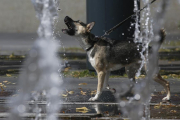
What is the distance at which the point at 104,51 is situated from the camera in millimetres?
7934

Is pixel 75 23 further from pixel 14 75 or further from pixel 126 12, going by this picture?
pixel 14 75

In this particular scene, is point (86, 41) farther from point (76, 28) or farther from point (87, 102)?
point (87, 102)

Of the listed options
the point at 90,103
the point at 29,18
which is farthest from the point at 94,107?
the point at 29,18

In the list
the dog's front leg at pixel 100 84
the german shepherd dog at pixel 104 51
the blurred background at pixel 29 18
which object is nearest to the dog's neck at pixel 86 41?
the german shepherd dog at pixel 104 51

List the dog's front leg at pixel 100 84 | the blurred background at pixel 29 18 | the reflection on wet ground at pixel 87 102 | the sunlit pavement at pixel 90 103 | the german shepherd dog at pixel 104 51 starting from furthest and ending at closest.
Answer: the blurred background at pixel 29 18 < the german shepherd dog at pixel 104 51 < the dog's front leg at pixel 100 84 < the sunlit pavement at pixel 90 103 < the reflection on wet ground at pixel 87 102

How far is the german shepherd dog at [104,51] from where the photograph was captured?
25.6ft

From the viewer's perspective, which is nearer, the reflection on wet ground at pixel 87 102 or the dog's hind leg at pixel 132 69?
the reflection on wet ground at pixel 87 102

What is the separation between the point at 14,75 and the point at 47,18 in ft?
18.8

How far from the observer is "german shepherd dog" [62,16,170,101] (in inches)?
307

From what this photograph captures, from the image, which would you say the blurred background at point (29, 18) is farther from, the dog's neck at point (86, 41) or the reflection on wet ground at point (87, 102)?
the dog's neck at point (86, 41)

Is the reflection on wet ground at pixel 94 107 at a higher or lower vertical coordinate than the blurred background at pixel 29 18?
lower

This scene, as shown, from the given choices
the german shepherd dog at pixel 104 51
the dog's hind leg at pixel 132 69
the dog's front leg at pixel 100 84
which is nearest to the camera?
the dog's front leg at pixel 100 84

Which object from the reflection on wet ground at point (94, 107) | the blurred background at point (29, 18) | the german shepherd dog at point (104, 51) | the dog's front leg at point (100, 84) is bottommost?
the reflection on wet ground at point (94, 107)

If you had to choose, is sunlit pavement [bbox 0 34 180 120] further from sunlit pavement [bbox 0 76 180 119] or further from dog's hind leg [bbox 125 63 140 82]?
dog's hind leg [bbox 125 63 140 82]
